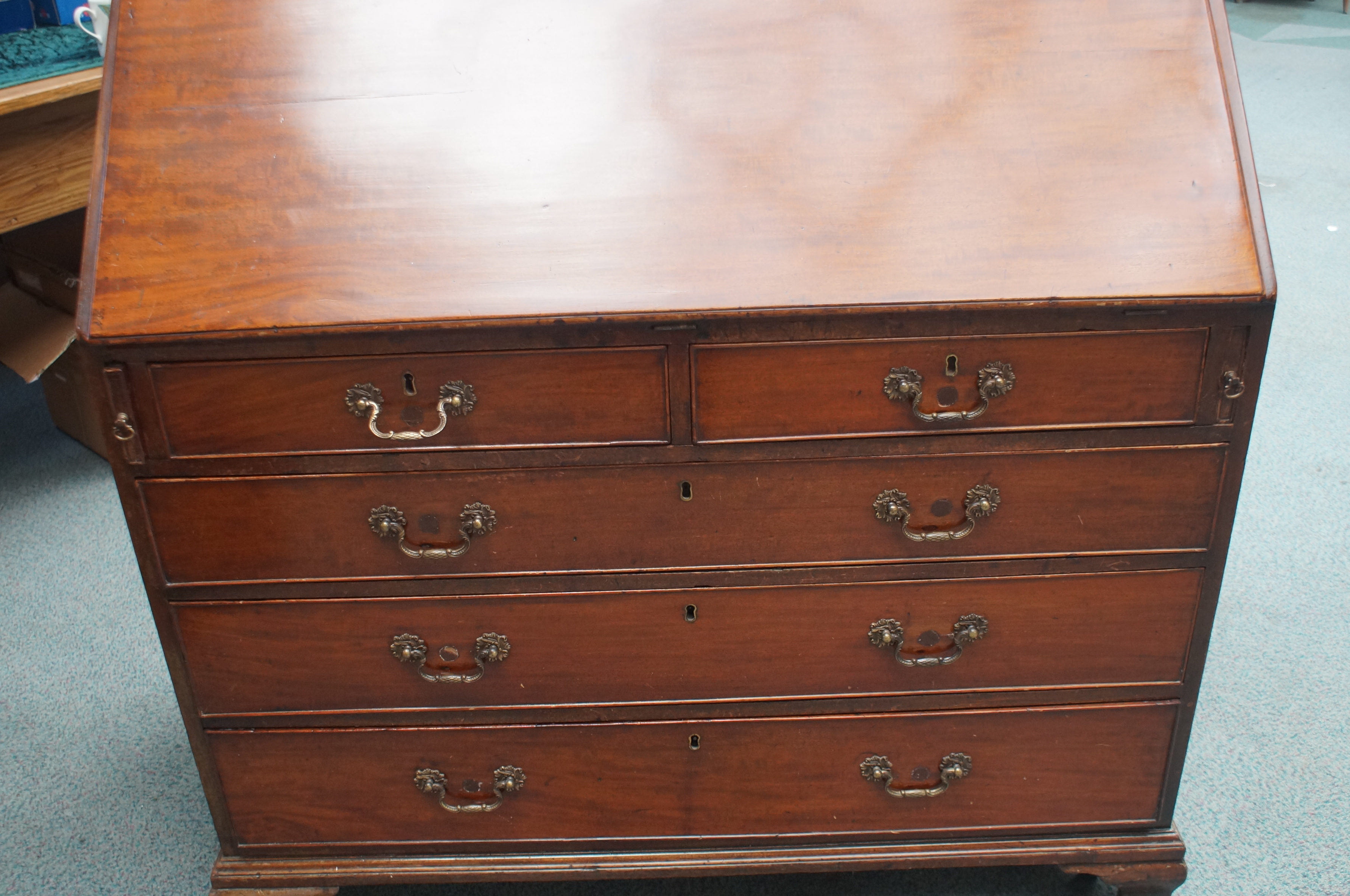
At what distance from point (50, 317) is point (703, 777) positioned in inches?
84.4

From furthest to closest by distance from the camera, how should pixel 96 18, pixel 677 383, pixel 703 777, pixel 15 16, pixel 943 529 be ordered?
pixel 15 16
pixel 96 18
pixel 703 777
pixel 943 529
pixel 677 383

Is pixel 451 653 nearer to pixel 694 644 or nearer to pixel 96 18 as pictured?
pixel 694 644

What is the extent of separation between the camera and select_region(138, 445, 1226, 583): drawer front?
1311mm

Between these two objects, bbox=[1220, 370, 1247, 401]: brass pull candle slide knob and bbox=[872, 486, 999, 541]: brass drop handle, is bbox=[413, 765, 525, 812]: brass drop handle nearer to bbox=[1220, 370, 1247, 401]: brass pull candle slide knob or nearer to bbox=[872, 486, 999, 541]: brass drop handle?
bbox=[872, 486, 999, 541]: brass drop handle

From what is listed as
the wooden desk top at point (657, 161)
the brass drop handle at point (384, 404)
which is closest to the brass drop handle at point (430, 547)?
the brass drop handle at point (384, 404)

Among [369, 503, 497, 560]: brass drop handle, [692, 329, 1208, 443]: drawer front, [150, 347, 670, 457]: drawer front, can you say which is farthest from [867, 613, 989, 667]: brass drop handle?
A: [369, 503, 497, 560]: brass drop handle

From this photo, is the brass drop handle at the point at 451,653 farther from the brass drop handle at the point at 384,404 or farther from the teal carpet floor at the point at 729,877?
the teal carpet floor at the point at 729,877

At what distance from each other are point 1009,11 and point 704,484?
0.70 metres

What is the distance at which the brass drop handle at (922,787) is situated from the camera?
1509mm

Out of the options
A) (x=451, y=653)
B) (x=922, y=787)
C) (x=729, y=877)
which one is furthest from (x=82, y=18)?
(x=922, y=787)

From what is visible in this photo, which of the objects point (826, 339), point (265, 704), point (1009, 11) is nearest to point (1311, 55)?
point (1009, 11)

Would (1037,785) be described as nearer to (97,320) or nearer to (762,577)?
(762,577)

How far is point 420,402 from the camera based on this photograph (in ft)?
4.13

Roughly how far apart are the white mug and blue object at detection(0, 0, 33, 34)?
10 centimetres
